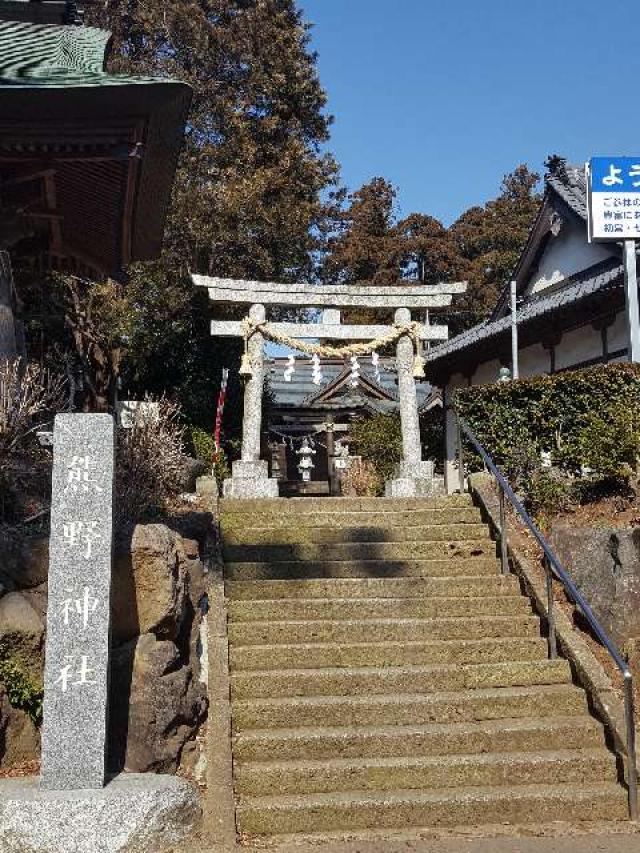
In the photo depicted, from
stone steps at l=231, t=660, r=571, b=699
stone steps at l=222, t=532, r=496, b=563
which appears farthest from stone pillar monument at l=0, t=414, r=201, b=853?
stone steps at l=222, t=532, r=496, b=563

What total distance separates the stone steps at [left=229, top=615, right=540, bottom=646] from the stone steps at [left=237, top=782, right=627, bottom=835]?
1573mm

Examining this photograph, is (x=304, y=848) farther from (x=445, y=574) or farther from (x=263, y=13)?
(x=263, y=13)

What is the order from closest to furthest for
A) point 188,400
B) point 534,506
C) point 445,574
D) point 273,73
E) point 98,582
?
point 98,582, point 445,574, point 534,506, point 188,400, point 273,73

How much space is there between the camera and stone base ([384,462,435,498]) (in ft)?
37.0

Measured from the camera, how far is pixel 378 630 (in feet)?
22.3

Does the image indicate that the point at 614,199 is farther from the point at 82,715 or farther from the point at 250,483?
the point at 82,715

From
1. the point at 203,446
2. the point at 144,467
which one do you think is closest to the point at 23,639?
the point at 144,467

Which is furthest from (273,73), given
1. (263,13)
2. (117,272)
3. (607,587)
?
(607,587)

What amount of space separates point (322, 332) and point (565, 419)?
14.5 feet

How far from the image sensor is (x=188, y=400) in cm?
1620

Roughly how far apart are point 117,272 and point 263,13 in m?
14.2

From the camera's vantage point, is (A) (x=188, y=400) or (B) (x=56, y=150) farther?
(A) (x=188, y=400)

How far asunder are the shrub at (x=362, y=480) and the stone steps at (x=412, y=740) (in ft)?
32.4

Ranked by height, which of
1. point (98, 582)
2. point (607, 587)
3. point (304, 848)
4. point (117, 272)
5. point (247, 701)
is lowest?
point (304, 848)
